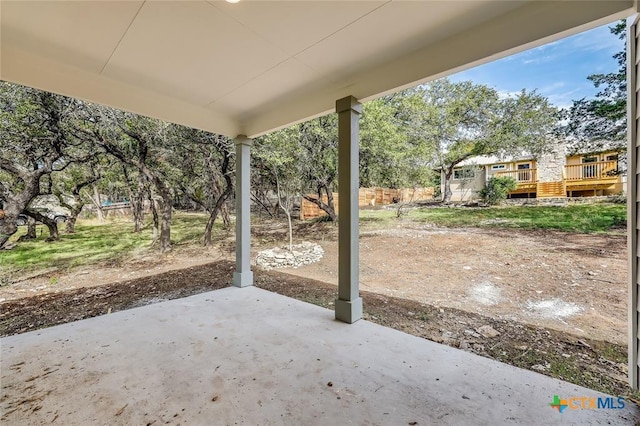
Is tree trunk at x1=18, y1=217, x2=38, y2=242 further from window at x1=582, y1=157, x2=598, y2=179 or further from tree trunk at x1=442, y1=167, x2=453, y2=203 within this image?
window at x1=582, y1=157, x2=598, y2=179

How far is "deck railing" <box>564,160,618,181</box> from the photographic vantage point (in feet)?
8.23

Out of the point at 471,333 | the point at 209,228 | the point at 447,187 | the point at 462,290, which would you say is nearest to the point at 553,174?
the point at 447,187

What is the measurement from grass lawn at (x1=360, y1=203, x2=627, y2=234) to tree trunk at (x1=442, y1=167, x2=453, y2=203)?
0.54 feet

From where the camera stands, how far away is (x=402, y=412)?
1334 millimetres

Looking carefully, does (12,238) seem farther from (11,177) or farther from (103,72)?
(103,72)

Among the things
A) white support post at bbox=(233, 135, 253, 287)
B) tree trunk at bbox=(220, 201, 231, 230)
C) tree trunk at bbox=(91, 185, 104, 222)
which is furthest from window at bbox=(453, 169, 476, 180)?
tree trunk at bbox=(91, 185, 104, 222)

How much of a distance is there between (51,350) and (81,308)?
5.37 ft

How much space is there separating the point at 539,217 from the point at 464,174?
3.60 feet

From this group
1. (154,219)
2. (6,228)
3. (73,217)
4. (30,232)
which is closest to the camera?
(6,228)

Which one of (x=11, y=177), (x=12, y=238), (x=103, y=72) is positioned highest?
(x=103, y=72)

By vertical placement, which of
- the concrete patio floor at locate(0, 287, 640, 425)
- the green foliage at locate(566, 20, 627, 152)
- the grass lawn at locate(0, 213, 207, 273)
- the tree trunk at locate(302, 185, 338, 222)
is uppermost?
the green foliage at locate(566, 20, 627, 152)

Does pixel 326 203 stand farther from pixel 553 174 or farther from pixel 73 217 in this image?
pixel 73 217

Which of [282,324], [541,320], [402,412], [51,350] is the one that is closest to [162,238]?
[51,350]

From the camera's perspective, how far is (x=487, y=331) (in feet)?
8.48
